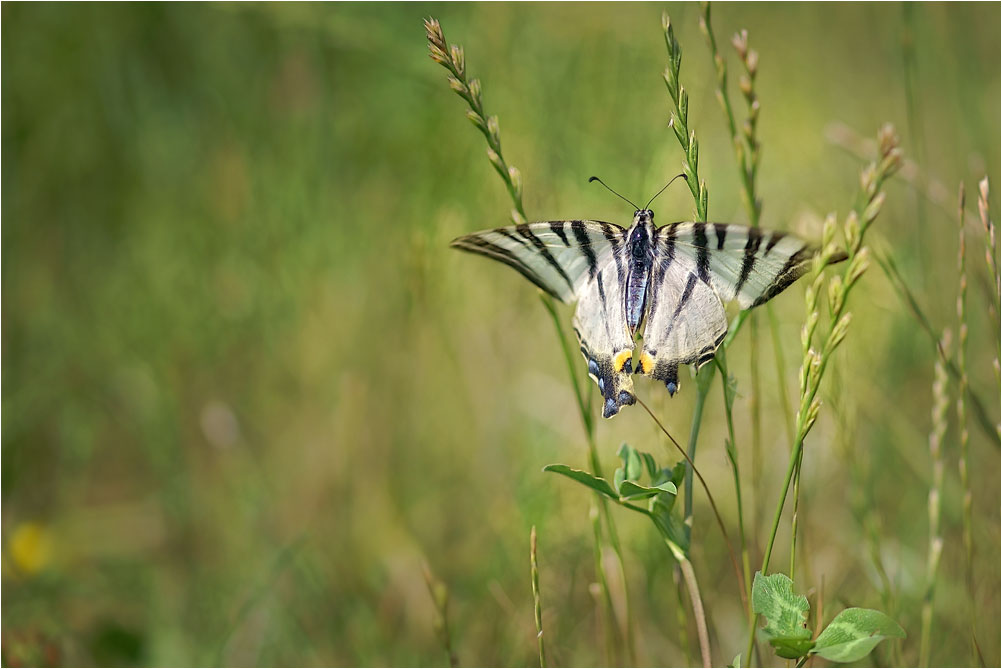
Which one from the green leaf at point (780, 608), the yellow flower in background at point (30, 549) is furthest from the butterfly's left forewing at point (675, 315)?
the yellow flower in background at point (30, 549)

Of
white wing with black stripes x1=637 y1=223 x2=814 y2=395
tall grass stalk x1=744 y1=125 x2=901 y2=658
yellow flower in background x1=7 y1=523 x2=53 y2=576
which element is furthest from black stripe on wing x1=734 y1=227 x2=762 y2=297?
yellow flower in background x1=7 y1=523 x2=53 y2=576

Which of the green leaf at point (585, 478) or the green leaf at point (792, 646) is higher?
the green leaf at point (585, 478)

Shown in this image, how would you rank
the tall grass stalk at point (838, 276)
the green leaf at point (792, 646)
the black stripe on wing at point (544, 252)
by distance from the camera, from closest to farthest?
the tall grass stalk at point (838, 276)
the green leaf at point (792, 646)
the black stripe on wing at point (544, 252)

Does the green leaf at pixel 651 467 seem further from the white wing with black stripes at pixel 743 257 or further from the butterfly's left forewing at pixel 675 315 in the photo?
the white wing with black stripes at pixel 743 257

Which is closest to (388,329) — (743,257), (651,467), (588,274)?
(588,274)

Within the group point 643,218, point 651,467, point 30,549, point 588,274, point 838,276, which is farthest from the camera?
point 30,549

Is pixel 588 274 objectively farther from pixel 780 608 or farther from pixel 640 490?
pixel 780 608

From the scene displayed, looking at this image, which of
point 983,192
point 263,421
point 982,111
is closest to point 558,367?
point 263,421
